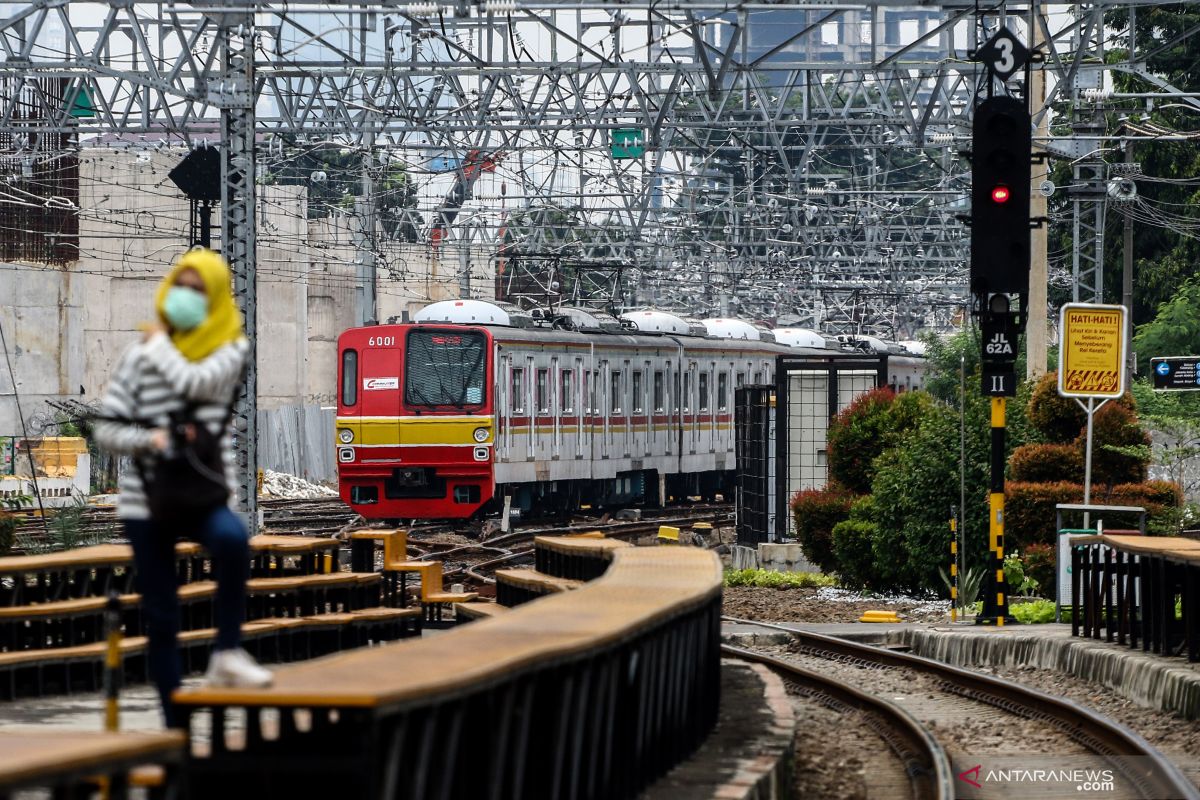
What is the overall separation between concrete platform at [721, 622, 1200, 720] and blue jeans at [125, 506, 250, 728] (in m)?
6.98

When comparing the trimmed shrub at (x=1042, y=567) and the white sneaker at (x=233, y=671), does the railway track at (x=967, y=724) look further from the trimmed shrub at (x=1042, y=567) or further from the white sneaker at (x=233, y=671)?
the white sneaker at (x=233, y=671)

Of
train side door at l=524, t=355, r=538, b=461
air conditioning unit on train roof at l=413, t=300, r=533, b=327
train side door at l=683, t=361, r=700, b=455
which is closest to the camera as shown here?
air conditioning unit on train roof at l=413, t=300, r=533, b=327

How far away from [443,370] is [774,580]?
6.62 metres

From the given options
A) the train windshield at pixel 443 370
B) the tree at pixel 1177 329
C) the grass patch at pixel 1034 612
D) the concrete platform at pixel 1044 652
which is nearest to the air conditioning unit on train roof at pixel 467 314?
the train windshield at pixel 443 370

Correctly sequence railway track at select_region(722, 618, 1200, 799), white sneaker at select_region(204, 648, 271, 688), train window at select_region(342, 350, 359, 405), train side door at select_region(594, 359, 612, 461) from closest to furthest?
white sneaker at select_region(204, 648, 271, 688) < railway track at select_region(722, 618, 1200, 799) < train window at select_region(342, 350, 359, 405) < train side door at select_region(594, 359, 612, 461)

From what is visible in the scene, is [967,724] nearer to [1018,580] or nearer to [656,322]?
[1018,580]

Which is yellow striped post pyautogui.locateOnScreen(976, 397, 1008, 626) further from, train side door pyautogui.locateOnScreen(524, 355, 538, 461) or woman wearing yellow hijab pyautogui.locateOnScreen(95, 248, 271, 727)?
train side door pyautogui.locateOnScreen(524, 355, 538, 461)

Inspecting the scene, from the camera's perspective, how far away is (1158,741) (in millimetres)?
10789

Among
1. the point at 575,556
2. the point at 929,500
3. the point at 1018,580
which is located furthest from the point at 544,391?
the point at 575,556

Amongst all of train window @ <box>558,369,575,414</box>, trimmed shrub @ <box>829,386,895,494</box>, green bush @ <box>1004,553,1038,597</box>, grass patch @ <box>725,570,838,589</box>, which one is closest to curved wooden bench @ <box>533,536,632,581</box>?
green bush @ <box>1004,553,1038,597</box>

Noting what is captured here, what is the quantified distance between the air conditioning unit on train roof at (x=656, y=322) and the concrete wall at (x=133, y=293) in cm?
453

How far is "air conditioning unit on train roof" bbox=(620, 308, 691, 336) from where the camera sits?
3620cm

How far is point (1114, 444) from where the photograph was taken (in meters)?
18.9

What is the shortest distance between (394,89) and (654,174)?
25.2ft
